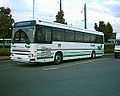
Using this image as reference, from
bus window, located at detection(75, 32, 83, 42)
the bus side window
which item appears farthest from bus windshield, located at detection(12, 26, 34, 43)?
bus window, located at detection(75, 32, 83, 42)

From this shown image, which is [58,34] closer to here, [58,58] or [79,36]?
[58,58]

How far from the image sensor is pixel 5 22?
47500 millimetres

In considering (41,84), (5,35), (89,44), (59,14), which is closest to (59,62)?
(89,44)

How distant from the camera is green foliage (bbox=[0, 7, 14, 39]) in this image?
4746 centimetres

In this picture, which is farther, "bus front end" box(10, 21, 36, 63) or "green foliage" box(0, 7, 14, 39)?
"green foliage" box(0, 7, 14, 39)

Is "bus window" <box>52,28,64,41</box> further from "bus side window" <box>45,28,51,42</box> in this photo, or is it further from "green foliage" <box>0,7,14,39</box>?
"green foliage" <box>0,7,14,39</box>

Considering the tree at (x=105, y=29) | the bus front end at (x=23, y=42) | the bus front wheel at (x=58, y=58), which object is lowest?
the bus front wheel at (x=58, y=58)

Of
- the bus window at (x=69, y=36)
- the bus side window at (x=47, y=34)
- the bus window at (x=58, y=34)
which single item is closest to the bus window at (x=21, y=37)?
the bus side window at (x=47, y=34)

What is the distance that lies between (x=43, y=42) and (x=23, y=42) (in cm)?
141

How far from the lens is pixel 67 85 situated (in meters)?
10.5

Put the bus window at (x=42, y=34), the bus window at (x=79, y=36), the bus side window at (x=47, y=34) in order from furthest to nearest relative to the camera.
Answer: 1. the bus window at (x=79, y=36)
2. the bus side window at (x=47, y=34)
3. the bus window at (x=42, y=34)

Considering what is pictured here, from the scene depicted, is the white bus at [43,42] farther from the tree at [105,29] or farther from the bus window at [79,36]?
the tree at [105,29]

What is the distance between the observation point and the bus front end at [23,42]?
17.6m

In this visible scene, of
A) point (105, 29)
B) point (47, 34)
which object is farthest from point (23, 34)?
point (105, 29)
